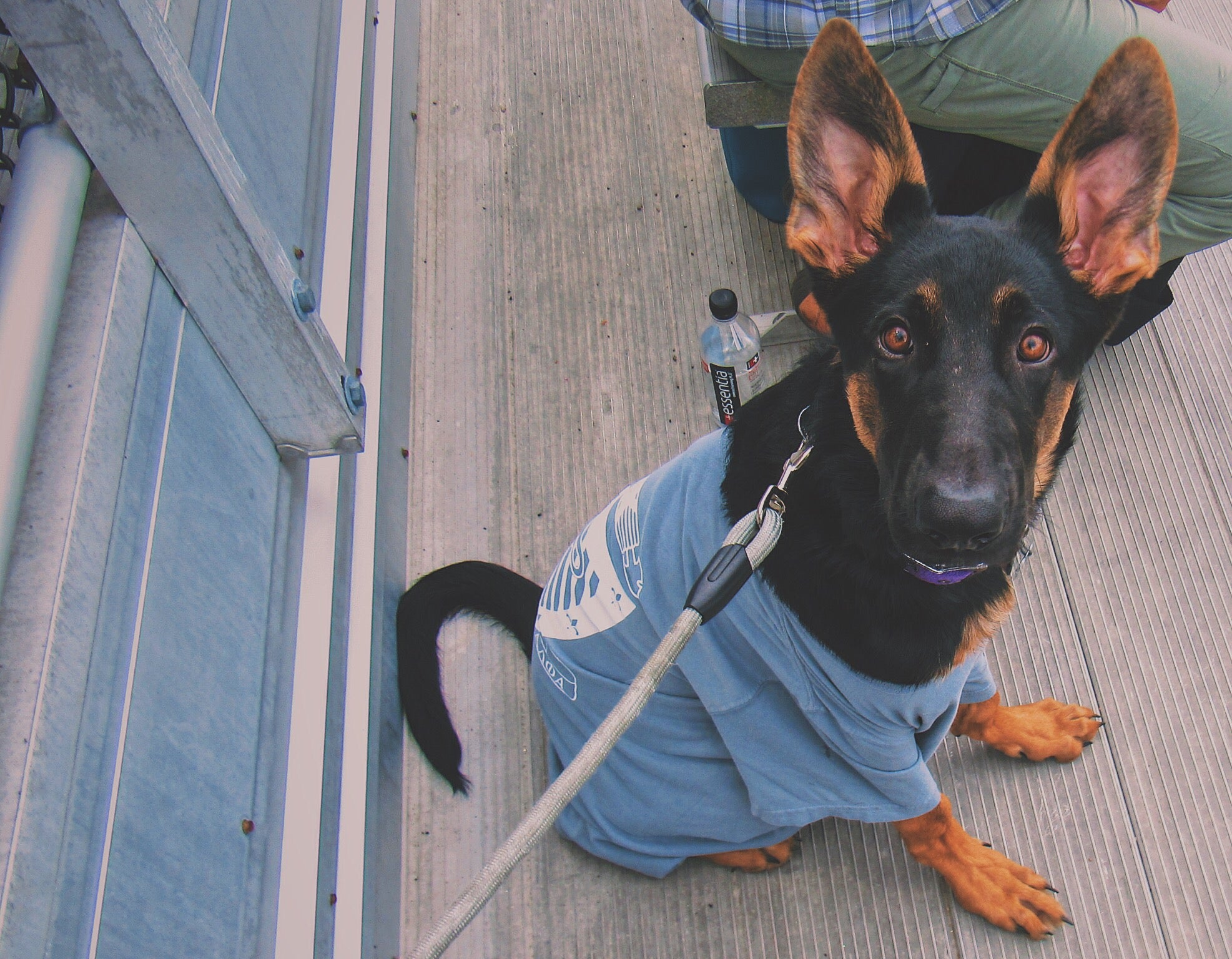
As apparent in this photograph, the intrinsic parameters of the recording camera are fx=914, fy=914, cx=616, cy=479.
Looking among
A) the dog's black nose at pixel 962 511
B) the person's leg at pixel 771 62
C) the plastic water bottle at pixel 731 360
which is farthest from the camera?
the plastic water bottle at pixel 731 360

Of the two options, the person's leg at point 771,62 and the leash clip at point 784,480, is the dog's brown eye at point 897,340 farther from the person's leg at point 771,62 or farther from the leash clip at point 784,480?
the person's leg at point 771,62

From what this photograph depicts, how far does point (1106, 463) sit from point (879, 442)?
147cm

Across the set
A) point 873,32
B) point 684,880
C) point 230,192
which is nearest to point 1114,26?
Result: point 873,32

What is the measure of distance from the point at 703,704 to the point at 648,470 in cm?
109

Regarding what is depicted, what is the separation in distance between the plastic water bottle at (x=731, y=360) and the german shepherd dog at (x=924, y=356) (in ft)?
3.09

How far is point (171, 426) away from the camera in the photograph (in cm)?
171

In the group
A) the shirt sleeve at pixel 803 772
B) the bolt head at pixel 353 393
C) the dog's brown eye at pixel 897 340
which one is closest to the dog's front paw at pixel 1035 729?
the shirt sleeve at pixel 803 772

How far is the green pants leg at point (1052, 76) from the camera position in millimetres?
2195

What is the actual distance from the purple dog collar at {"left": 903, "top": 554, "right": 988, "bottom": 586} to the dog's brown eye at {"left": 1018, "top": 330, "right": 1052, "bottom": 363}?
1.13 feet

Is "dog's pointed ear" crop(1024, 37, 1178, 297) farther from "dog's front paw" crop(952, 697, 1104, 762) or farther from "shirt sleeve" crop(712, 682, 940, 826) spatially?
"dog's front paw" crop(952, 697, 1104, 762)

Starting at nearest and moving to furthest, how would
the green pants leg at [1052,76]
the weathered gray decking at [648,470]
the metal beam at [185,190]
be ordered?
the metal beam at [185,190] < the weathered gray decking at [648,470] < the green pants leg at [1052,76]

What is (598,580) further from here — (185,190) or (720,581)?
(185,190)

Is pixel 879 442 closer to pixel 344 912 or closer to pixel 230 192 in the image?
pixel 230 192

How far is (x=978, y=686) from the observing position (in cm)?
200
